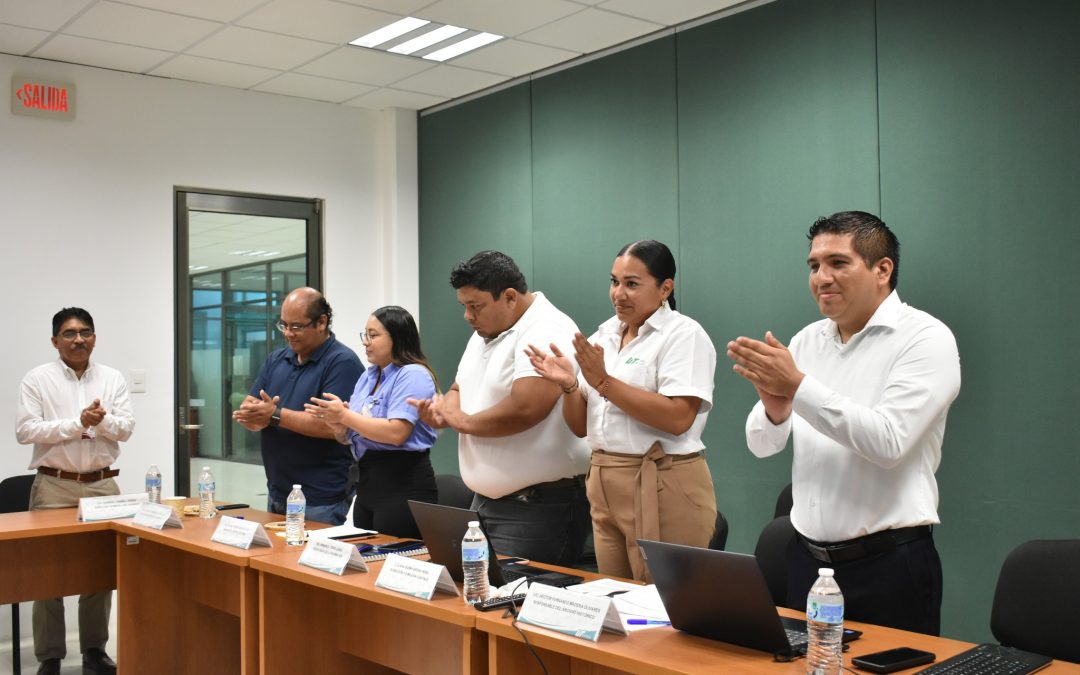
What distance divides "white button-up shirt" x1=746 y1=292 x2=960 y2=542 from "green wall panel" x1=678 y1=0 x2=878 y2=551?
219 cm

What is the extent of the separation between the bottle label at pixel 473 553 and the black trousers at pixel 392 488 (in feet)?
3.51

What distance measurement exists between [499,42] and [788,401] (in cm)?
347

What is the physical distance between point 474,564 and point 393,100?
4.64 meters

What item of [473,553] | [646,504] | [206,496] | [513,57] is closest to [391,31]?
[513,57]

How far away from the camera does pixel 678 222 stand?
4848 mm

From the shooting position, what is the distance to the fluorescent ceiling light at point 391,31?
4.82 m

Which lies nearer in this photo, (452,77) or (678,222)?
(678,222)

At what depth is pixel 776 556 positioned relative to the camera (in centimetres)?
284

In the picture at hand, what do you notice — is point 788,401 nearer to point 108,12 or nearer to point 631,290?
point 631,290

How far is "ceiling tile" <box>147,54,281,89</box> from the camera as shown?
17.7ft

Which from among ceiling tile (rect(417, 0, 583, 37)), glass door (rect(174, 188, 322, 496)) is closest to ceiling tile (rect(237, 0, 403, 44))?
ceiling tile (rect(417, 0, 583, 37))

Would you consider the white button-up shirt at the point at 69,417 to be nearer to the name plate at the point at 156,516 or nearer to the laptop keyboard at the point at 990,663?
the name plate at the point at 156,516

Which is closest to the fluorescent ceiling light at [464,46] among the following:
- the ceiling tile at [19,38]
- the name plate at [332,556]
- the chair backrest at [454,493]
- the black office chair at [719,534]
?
the ceiling tile at [19,38]

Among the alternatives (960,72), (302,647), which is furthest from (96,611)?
(960,72)
